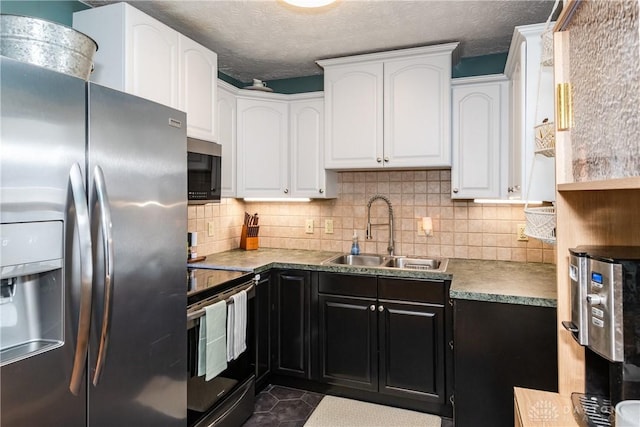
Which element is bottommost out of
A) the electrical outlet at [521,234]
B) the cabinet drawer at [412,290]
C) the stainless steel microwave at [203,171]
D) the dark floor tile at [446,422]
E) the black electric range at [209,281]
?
the dark floor tile at [446,422]

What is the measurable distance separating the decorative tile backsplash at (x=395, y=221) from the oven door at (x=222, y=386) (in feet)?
2.81

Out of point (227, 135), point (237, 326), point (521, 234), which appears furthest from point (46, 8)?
point (521, 234)

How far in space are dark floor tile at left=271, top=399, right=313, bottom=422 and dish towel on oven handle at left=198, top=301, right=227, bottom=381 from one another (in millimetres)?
651

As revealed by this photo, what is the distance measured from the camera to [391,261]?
2.94m

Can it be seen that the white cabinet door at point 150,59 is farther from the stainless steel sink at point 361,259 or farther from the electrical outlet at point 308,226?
the stainless steel sink at point 361,259

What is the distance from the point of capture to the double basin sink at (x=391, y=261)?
9.21 ft

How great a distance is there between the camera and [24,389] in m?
1.02

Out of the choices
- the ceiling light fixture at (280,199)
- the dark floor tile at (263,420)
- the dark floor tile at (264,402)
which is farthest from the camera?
the ceiling light fixture at (280,199)

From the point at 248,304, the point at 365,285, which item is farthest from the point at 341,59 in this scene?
the point at 248,304

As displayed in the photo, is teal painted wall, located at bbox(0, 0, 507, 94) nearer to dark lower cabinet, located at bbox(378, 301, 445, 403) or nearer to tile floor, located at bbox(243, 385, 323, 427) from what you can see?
dark lower cabinet, located at bbox(378, 301, 445, 403)

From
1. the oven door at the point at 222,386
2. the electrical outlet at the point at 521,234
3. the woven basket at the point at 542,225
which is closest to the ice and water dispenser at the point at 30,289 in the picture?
the oven door at the point at 222,386

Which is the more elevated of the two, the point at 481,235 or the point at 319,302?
the point at 481,235

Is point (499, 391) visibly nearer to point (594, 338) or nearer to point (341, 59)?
point (594, 338)

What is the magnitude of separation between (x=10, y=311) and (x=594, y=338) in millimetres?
1587
